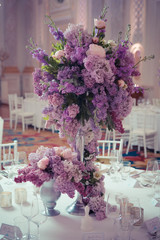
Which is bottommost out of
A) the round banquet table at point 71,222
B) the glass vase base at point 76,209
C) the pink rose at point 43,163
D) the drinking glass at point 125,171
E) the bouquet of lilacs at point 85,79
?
the round banquet table at point 71,222

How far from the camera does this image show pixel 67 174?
5.38 ft

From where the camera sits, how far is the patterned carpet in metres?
5.87

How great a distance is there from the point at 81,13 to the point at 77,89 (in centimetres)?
1049

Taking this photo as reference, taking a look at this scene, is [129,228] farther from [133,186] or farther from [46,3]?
[46,3]

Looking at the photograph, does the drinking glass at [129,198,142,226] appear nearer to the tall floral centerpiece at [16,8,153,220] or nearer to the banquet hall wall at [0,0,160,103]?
the tall floral centerpiece at [16,8,153,220]

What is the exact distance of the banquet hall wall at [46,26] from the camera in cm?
1015

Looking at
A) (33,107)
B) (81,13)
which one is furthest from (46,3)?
(33,107)

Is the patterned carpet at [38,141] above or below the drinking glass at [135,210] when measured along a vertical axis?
below

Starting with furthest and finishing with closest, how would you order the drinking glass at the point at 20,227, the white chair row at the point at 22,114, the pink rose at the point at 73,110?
1. the white chair row at the point at 22,114
2. the pink rose at the point at 73,110
3. the drinking glass at the point at 20,227

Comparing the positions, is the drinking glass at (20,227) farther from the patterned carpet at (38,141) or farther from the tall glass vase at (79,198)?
the patterned carpet at (38,141)

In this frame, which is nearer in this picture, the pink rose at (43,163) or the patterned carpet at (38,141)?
the pink rose at (43,163)

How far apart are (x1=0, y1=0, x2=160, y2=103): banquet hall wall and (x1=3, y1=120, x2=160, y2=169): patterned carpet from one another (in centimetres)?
415

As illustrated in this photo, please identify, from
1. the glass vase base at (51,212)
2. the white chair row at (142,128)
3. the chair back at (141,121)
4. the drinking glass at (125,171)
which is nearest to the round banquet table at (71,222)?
the glass vase base at (51,212)

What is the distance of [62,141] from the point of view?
23.8 feet
